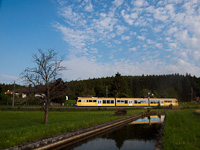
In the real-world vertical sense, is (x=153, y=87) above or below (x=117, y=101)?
above

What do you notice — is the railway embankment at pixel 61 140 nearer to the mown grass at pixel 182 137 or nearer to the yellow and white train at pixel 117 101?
the mown grass at pixel 182 137

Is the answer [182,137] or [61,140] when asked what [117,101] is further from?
[61,140]

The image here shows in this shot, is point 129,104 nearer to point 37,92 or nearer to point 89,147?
point 37,92

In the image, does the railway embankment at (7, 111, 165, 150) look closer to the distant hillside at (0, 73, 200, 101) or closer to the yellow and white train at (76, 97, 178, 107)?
the yellow and white train at (76, 97, 178, 107)

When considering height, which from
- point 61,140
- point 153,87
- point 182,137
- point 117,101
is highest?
point 153,87

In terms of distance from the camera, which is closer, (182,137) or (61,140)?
(182,137)

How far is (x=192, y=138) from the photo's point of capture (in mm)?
10727

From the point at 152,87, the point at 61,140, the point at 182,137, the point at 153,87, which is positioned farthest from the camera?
the point at 152,87

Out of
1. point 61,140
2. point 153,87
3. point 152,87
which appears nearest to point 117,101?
point 61,140

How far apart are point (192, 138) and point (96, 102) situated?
1415 inches

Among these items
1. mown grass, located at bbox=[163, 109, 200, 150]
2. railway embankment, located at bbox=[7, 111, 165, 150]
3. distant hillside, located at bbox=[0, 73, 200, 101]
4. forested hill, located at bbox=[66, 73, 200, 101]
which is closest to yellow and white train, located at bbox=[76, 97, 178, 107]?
distant hillside, located at bbox=[0, 73, 200, 101]

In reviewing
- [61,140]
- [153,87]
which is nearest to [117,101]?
[61,140]

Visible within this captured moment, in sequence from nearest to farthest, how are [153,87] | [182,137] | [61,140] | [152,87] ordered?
[182,137] → [61,140] → [153,87] → [152,87]

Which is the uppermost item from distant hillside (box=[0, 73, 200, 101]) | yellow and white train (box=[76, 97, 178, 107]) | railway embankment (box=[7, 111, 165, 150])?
distant hillside (box=[0, 73, 200, 101])
